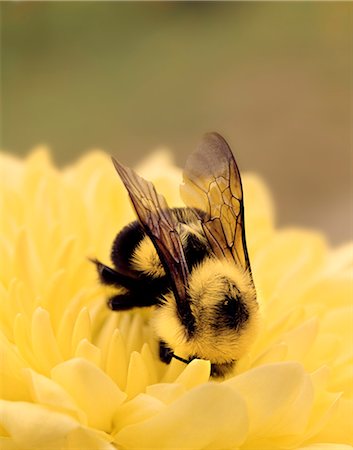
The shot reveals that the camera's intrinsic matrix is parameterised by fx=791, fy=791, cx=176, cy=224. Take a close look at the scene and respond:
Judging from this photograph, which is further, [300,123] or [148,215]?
[300,123]

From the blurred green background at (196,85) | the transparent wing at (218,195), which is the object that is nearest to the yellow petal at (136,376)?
the transparent wing at (218,195)

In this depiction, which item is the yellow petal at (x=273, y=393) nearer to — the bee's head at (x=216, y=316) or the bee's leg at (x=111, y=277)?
the bee's head at (x=216, y=316)

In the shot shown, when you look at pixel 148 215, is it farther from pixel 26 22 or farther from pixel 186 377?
pixel 26 22

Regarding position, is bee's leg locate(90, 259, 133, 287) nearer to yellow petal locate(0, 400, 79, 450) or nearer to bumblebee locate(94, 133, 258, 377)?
bumblebee locate(94, 133, 258, 377)

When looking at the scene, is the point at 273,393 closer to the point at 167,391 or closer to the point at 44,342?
the point at 167,391

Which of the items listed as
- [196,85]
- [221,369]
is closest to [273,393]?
[221,369]

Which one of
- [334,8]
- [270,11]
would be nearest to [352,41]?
[334,8]

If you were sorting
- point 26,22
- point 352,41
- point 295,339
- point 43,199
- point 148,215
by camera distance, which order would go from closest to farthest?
point 148,215 < point 295,339 < point 43,199 < point 26,22 < point 352,41

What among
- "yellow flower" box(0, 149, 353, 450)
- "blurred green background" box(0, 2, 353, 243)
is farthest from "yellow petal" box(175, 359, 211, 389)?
"blurred green background" box(0, 2, 353, 243)
